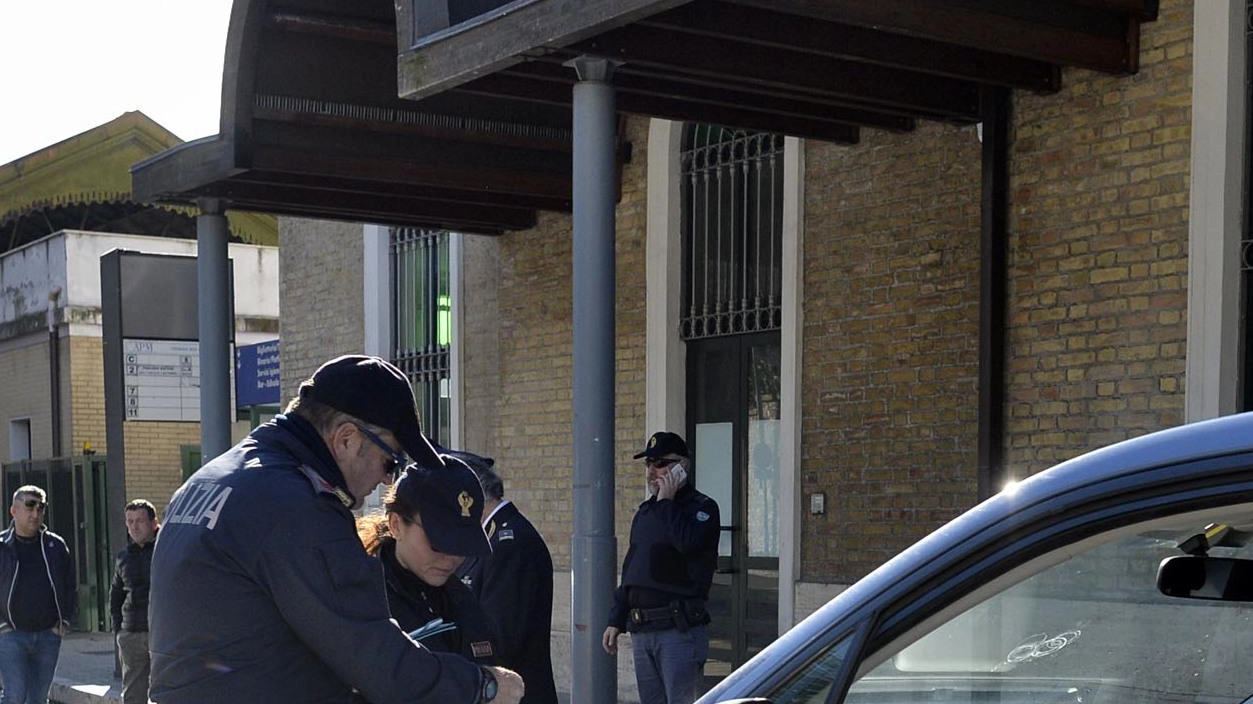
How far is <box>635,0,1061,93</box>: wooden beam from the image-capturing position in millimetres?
7586

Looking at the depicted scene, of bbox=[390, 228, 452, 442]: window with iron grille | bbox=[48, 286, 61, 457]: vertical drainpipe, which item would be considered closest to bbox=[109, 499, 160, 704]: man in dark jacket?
bbox=[390, 228, 452, 442]: window with iron grille

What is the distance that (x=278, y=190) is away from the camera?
11.8 meters

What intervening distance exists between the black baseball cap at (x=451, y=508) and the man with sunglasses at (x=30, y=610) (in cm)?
763

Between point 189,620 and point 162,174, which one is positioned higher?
point 162,174

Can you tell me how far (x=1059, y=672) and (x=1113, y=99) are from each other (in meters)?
6.51

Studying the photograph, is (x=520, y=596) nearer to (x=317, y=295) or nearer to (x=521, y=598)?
(x=521, y=598)

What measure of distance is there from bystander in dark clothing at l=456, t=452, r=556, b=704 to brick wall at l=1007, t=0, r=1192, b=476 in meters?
3.36

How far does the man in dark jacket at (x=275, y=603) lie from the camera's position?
3072mm

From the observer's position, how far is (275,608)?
3.12 m

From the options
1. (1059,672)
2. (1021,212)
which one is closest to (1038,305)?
(1021,212)

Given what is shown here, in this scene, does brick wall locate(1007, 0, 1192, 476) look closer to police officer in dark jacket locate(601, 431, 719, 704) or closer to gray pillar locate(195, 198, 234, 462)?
police officer in dark jacket locate(601, 431, 719, 704)

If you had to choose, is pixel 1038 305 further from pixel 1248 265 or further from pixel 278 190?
pixel 278 190

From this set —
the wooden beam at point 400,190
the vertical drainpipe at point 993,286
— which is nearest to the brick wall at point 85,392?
the wooden beam at point 400,190

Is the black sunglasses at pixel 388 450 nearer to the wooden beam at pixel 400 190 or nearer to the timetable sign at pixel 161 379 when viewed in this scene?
the wooden beam at pixel 400 190
